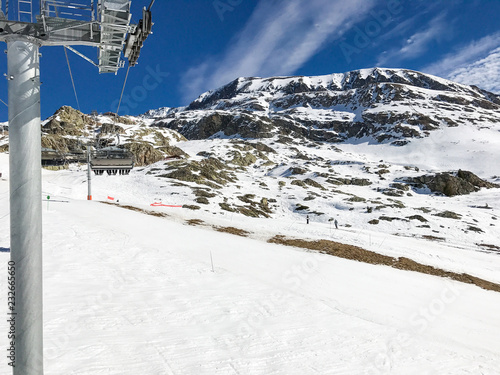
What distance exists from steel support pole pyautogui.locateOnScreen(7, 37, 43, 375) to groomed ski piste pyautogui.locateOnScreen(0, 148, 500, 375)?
7.89 ft

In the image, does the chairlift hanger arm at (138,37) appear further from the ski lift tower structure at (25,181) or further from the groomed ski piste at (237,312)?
the groomed ski piste at (237,312)

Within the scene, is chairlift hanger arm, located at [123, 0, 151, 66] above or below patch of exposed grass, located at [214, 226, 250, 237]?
above

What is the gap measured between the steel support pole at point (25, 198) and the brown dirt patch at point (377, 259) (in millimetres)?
17554

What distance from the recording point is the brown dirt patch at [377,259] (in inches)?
703

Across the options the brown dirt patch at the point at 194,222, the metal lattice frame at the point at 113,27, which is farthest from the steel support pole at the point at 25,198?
→ the brown dirt patch at the point at 194,222

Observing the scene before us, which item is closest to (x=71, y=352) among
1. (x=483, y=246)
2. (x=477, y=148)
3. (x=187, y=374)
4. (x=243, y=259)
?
(x=187, y=374)

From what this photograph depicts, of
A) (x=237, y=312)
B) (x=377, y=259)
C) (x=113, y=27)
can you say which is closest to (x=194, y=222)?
(x=377, y=259)

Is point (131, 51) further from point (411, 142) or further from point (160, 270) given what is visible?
point (411, 142)

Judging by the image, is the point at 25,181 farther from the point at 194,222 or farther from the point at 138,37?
the point at 194,222

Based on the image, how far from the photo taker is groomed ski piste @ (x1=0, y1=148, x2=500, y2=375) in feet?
19.2

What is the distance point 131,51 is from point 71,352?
233 inches

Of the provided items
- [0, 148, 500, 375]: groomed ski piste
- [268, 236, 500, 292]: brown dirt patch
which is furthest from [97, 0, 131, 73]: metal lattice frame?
[268, 236, 500, 292]: brown dirt patch

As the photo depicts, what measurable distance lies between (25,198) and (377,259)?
785 inches

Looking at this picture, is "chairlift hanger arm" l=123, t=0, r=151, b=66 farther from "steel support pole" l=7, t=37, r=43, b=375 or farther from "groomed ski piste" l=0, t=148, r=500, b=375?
"groomed ski piste" l=0, t=148, r=500, b=375
